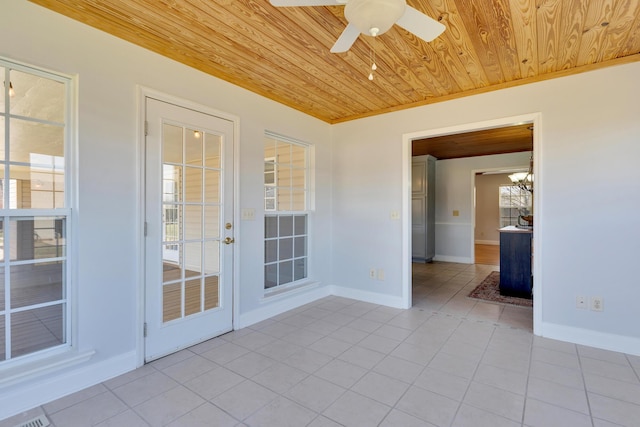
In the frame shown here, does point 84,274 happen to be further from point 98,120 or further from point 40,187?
point 98,120

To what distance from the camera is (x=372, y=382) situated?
2127 millimetres

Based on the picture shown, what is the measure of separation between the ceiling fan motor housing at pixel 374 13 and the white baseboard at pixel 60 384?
8.66ft

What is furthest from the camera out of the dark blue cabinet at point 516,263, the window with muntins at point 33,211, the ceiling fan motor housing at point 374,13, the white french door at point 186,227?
the dark blue cabinet at point 516,263

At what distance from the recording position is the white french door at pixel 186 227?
2.42 m

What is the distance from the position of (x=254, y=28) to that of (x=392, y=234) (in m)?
2.62

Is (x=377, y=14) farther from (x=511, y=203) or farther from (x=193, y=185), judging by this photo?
(x=511, y=203)

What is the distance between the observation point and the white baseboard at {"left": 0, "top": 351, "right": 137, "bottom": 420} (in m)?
1.76

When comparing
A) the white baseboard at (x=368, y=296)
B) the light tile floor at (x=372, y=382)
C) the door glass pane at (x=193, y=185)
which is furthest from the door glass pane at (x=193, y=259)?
the white baseboard at (x=368, y=296)

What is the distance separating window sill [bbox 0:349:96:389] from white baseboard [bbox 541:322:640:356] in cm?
373

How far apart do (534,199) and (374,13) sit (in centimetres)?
249

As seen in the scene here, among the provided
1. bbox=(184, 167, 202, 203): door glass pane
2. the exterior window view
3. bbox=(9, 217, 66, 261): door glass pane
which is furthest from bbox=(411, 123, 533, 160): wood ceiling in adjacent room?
bbox=(9, 217, 66, 261): door glass pane

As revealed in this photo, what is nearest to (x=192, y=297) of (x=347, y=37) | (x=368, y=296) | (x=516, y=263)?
(x=368, y=296)

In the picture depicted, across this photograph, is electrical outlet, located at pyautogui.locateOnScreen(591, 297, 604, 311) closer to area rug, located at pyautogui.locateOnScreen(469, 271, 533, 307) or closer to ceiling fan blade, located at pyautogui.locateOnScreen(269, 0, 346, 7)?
area rug, located at pyautogui.locateOnScreen(469, 271, 533, 307)

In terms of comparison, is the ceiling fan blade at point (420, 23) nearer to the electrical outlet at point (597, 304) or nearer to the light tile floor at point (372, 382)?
the light tile floor at point (372, 382)
